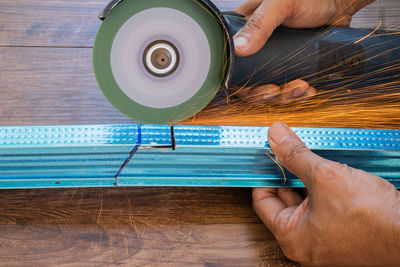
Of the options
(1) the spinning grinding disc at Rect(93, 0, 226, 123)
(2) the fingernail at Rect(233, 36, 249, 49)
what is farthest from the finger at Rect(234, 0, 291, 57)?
(1) the spinning grinding disc at Rect(93, 0, 226, 123)

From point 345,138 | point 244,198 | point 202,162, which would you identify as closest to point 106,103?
point 202,162

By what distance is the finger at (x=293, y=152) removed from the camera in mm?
902

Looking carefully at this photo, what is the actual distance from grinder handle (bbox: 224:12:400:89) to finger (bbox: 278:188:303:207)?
1.31 ft

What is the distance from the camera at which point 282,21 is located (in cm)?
111

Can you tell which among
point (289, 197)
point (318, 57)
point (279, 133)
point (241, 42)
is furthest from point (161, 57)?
point (289, 197)

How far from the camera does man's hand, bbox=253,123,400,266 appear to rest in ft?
2.92

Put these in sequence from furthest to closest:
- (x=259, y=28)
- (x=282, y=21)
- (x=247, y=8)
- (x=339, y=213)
A: (x=247, y=8) → (x=282, y=21) → (x=259, y=28) → (x=339, y=213)

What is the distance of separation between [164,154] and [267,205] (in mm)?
404

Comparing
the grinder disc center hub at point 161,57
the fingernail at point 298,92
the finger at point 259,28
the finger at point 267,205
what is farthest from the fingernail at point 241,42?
the finger at point 267,205

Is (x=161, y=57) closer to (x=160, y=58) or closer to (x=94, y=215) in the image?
(x=160, y=58)

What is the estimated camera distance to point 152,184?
3.47 feet

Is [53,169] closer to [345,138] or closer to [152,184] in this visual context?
[152,184]

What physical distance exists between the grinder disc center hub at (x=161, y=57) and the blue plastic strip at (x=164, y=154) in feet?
0.60

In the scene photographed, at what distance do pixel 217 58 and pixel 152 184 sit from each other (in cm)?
48
